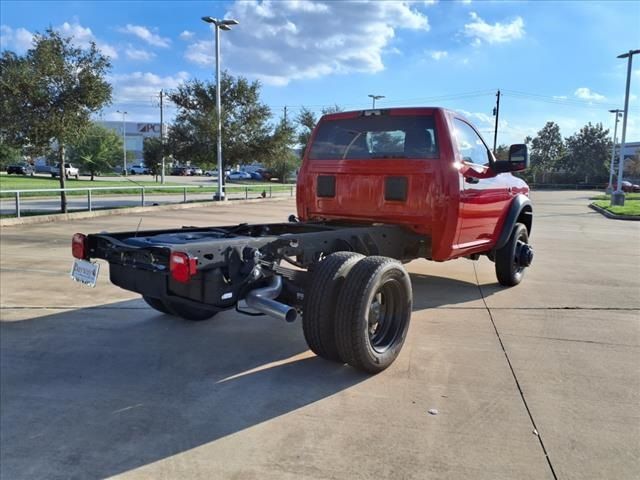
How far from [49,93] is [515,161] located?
1282cm

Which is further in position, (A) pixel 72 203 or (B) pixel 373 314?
(A) pixel 72 203

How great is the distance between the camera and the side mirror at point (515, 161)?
5.94 meters

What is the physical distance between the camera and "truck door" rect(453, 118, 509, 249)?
5531mm

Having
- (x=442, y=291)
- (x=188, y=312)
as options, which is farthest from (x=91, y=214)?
(x=442, y=291)

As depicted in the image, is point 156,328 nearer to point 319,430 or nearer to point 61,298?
point 61,298

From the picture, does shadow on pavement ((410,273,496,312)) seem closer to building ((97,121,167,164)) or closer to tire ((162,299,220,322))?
tire ((162,299,220,322))

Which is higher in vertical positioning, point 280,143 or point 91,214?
point 280,143

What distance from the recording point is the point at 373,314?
4242 millimetres

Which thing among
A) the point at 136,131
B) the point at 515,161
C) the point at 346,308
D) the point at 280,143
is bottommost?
the point at 346,308

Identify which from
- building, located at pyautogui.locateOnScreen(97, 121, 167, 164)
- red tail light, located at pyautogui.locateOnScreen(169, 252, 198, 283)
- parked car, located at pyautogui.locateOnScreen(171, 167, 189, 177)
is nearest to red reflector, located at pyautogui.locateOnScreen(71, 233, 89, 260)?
red tail light, located at pyautogui.locateOnScreen(169, 252, 198, 283)

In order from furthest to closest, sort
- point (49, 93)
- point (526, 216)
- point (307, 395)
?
point (49, 93) < point (526, 216) < point (307, 395)

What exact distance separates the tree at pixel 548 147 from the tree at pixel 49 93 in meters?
77.3

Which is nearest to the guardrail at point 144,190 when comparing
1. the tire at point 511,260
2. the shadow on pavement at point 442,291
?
the shadow on pavement at point 442,291

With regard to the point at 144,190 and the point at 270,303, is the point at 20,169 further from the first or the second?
the point at 270,303
